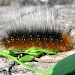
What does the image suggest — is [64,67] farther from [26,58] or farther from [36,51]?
[36,51]

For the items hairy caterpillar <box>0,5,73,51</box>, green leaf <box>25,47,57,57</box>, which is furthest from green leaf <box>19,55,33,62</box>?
hairy caterpillar <box>0,5,73,51</box>

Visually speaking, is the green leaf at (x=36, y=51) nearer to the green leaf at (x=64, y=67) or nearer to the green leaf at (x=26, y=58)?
the green leaf at (x=26, y=58)

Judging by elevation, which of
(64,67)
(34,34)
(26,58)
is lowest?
(64,67)

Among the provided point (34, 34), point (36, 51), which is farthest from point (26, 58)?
point (34, 34)

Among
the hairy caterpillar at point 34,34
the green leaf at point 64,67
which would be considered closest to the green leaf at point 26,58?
the hairy caterpillar at point 34,34

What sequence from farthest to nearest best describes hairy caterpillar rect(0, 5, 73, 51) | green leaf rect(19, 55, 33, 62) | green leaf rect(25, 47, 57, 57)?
1. hairy caterpillar rect(0, 5, 73, 51)
2. green leaf rect(25, 47, 57, 57)
3. green leaf rect(19, 55, 33, 62)

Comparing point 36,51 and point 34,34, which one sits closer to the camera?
point 36,51

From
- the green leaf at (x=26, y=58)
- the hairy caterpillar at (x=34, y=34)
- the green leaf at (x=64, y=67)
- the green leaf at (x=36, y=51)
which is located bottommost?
the green leaf at (x=64, y=67)

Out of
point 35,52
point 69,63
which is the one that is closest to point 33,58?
point 35,52

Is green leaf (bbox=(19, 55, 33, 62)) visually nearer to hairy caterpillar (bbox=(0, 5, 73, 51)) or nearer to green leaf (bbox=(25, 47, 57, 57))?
green leaf (bbox=(25, 47, 57, 57))

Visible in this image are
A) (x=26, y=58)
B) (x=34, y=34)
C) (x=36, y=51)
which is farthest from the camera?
(x=34, y=34)

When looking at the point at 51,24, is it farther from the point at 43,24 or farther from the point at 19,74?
the point at 19,74
